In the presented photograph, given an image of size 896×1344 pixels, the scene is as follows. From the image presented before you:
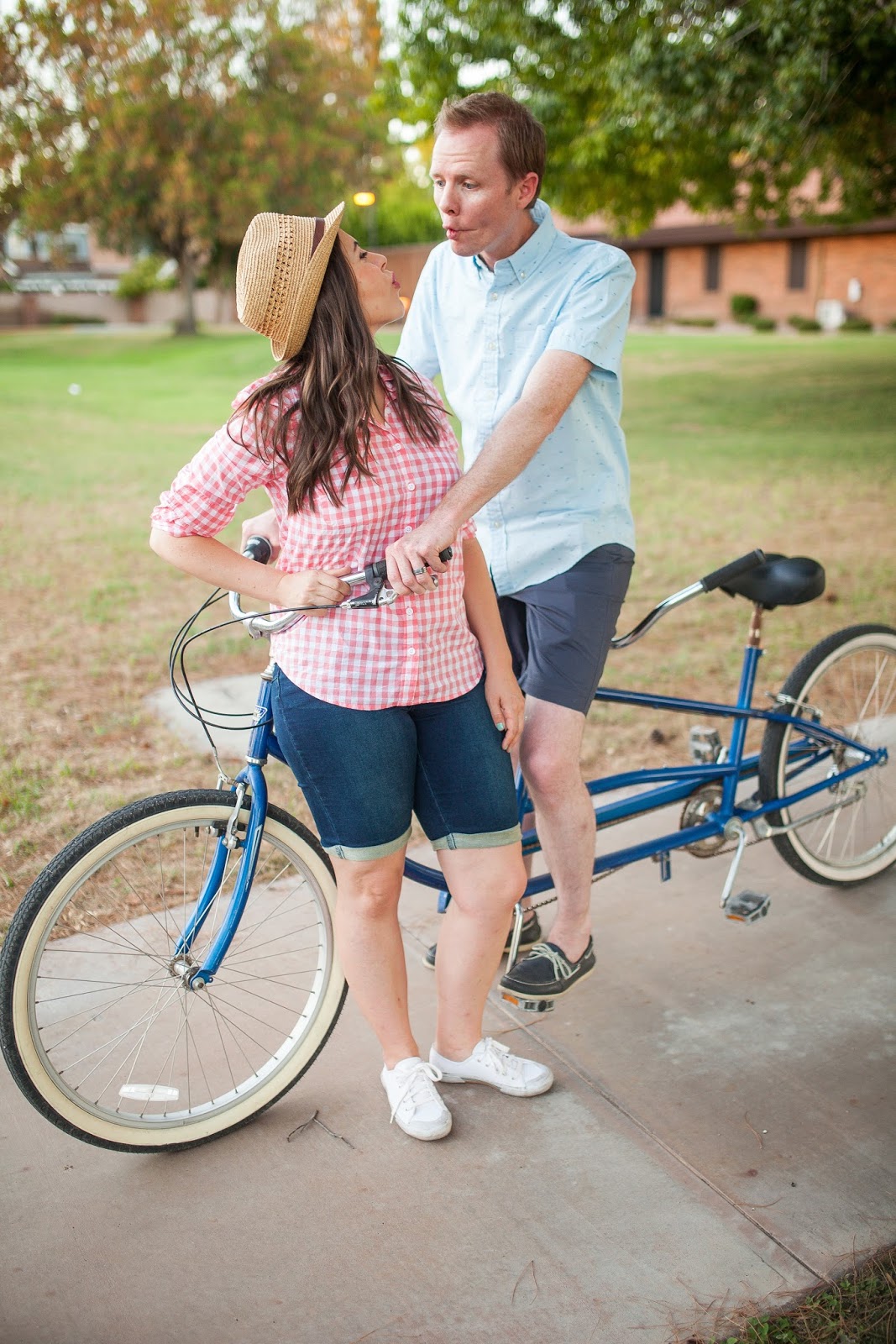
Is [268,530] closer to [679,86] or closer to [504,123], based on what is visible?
[504,123]

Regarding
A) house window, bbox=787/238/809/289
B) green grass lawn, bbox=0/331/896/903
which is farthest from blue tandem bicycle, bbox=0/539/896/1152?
house window, bbox=787/238/809/289

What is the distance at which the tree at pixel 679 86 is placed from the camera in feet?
30.2

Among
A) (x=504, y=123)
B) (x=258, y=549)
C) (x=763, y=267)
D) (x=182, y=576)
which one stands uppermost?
(x=504, y=123)

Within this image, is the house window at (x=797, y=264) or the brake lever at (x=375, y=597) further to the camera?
the house window at (x=797, y=264)

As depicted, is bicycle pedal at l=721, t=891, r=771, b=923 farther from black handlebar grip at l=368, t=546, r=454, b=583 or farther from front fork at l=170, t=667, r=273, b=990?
black handlebar grip at l=368, t=546, r=454, b=583

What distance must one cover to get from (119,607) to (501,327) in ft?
15.7

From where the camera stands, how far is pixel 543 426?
2531 mm

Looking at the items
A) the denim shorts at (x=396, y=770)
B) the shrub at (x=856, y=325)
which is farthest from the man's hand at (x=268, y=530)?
the shrub at (x=856, y=325)

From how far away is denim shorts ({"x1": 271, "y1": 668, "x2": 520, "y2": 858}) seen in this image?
2.31 m

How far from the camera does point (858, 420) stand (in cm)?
1570

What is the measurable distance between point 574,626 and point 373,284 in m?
0.97

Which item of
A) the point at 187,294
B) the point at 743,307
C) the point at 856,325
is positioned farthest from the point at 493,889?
the point at 743,307

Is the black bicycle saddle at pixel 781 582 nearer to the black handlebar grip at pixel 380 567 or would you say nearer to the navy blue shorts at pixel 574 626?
the navy blue shorts at pixel 574 626

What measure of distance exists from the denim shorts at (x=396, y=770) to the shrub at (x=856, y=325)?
119ft
